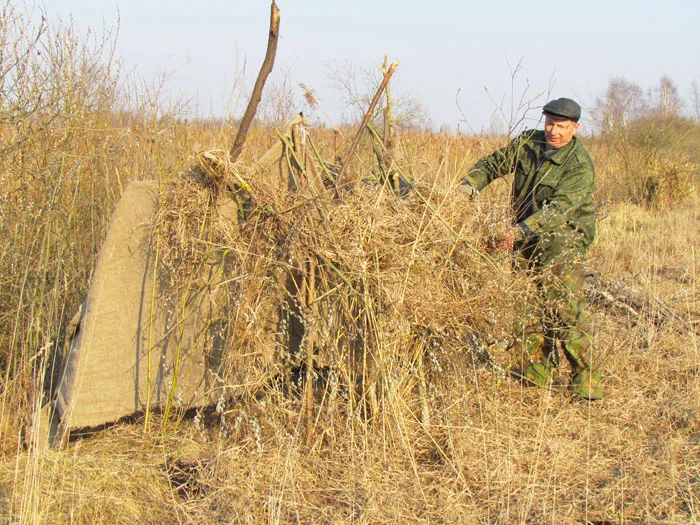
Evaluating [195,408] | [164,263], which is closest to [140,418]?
[195,408]

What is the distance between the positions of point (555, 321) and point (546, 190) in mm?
791

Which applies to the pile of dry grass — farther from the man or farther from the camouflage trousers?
the man

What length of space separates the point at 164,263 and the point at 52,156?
1.27m

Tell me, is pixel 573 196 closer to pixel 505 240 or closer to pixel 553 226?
pixel 553 226

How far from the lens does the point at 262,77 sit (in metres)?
2.98

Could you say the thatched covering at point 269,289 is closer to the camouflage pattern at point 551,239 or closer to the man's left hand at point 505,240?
the man's left hand at point 505,240

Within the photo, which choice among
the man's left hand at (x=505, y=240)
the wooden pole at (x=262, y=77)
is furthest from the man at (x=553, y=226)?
the wooden pole at (x=262, y=77)

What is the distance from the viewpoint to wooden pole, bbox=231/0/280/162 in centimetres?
290

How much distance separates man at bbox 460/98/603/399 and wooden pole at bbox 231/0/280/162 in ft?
4.04

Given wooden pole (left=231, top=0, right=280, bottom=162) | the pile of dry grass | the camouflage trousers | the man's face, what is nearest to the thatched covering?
→ the pile of dry grass

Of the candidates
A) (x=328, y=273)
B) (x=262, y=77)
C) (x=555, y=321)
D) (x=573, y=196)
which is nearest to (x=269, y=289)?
(x=328, y=273)

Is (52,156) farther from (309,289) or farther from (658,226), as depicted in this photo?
(658,226)

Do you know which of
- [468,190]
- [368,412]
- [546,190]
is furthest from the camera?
[546,190]

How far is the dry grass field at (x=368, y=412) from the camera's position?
8.70 feet
